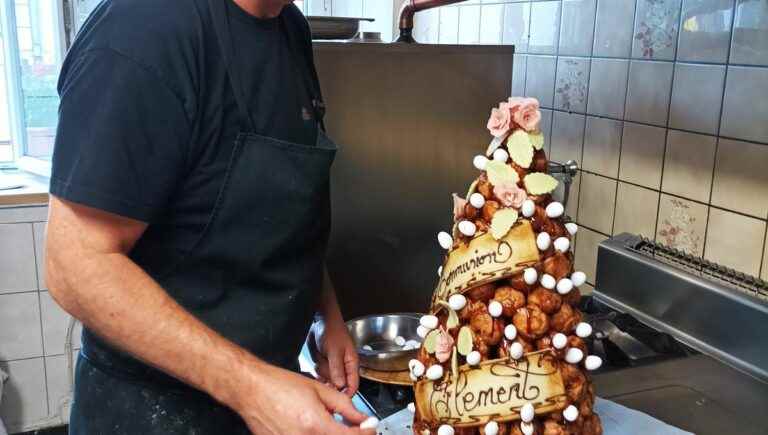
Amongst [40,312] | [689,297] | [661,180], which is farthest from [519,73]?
[40,312]

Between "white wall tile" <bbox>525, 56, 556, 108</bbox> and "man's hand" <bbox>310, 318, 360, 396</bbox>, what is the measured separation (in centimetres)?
87

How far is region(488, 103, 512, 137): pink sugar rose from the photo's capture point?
0.72 meters

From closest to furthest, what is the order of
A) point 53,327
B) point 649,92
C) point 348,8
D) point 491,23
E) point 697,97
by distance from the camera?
point 697,97, point 649,92, point 491,23, point 53,327, point 348,8

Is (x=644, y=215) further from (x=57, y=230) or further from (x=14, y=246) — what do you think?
(x=14, y=246)

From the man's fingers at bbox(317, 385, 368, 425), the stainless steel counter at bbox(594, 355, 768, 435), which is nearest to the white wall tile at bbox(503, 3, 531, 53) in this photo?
the stainless steel counter at bbox(594, 355, 768, 435)

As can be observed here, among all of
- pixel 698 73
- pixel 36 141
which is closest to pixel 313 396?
pixel 698 73

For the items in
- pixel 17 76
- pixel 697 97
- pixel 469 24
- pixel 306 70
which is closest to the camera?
pixel 306 70

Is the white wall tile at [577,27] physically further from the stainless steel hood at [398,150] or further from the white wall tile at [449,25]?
the white wall tile at [449,25]

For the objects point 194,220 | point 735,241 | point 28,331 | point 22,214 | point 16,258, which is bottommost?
point 28,331

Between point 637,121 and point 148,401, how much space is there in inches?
41.4

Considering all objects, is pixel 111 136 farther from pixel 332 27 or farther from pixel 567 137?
pixel 567 137

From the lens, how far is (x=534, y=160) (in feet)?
2.40

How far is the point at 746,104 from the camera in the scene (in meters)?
1.17

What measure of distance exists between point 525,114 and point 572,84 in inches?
36.3
